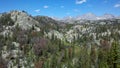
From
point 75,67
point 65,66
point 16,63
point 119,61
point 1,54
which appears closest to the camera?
point 119,61

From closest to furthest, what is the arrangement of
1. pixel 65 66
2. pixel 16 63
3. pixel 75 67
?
pixel 75 67
pixel 65 66
pixel 16 63

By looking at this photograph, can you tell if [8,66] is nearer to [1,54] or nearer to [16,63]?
[16,63]

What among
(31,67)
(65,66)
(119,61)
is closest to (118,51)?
(119,61)

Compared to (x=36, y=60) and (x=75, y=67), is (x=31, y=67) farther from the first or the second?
(x=75, y=67)

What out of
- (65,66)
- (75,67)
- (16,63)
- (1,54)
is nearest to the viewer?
(75,67)

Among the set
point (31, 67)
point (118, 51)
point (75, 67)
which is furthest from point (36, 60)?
point (118, 51)

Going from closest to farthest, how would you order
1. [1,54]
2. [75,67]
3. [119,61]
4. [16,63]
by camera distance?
[119,61] < [75,67] < [16,63] < [1,54]

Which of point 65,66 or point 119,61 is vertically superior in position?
point 119,61

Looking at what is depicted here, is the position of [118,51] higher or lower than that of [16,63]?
higher

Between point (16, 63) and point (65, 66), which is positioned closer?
point (65, 66)
